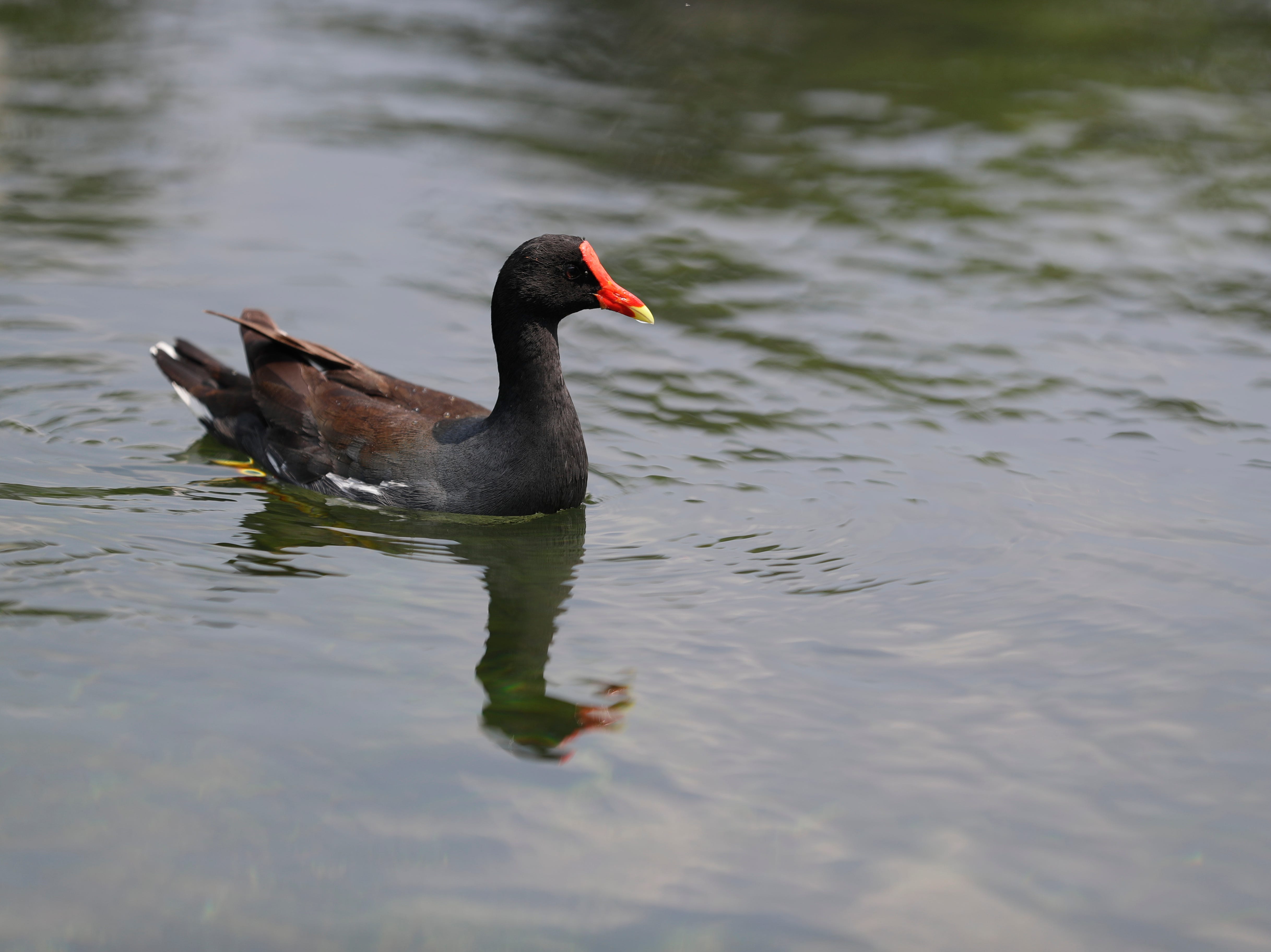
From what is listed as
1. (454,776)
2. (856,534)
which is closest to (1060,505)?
(856,534)

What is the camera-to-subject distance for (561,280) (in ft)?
22.5

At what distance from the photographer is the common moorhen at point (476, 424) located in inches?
269

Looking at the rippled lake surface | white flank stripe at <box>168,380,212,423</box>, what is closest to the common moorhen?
the rippled lake surface

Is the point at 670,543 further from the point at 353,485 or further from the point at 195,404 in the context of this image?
the point at 195,404

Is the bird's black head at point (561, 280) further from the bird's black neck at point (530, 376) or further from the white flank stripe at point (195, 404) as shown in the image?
the white flank stripe at point (195, 404)

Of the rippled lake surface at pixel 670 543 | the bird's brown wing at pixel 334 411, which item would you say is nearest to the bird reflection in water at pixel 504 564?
the rippled lake surface at pixel 670 543

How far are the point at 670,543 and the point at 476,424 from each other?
111 centimetres

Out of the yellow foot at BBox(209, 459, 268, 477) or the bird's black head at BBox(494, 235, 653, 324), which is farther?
the yellow foot at BBox(209, 459, 268, 477)

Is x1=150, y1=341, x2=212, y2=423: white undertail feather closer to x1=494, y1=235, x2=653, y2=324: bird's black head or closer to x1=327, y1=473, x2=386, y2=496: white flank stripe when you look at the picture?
x1=327, y1=473, x2=386, y2=496: white flank stripe

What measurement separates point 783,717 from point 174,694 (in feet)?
7.09

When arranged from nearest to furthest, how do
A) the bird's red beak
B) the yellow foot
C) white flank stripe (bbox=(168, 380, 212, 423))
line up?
the bird's red beak → the yellow foot → white flank stripe (bbox=(168, 380, 212, 423))

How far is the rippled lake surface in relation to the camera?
4453mm

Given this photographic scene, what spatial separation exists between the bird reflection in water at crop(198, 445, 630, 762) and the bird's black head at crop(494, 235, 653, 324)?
1008 mm

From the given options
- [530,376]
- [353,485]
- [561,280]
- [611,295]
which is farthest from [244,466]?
[611,295]
